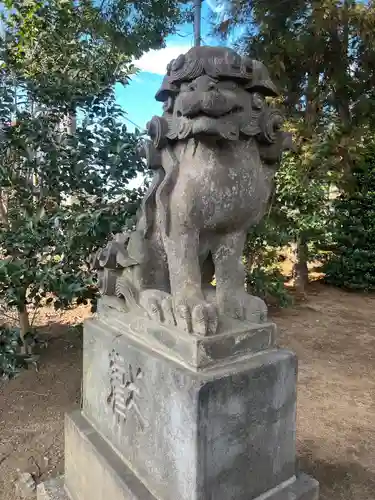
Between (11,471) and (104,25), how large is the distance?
374 cm

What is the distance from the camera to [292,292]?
6570 mm

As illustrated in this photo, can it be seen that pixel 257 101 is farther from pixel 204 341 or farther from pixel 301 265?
pixel 301 265

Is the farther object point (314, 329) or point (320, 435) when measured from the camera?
point (314, 329)

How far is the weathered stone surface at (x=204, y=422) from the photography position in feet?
4.11

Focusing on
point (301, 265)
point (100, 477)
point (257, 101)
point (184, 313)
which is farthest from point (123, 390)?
point (301, 265)

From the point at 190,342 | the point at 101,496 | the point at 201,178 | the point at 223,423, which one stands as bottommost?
the point at 101,496

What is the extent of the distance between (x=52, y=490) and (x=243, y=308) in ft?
4.58

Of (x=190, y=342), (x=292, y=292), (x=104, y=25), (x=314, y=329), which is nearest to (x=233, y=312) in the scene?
(x=190, y=342)

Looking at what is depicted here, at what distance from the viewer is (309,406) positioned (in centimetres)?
316

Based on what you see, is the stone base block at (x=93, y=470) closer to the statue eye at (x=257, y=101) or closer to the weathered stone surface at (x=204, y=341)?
the weathered stone surface at (x=204, y=341)

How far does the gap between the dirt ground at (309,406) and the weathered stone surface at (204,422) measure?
0.99 m

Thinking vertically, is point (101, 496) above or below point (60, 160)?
below

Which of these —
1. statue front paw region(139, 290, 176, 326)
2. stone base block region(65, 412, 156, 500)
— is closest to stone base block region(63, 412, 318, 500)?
stone base block region(65, 412, 156, 500)

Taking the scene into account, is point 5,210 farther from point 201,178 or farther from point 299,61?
point 299,61
